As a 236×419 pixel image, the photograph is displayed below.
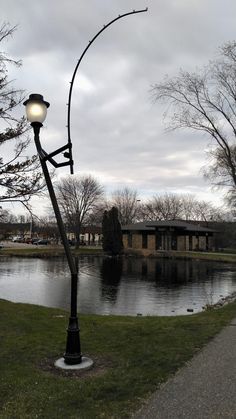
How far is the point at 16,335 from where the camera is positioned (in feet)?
29.0

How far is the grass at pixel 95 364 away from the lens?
5.04m

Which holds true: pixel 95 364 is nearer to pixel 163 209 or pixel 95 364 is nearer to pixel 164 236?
pixel 164 236

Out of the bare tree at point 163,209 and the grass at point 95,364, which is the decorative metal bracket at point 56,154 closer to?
the grass at point 95,364

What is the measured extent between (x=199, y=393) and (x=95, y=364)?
2.06m

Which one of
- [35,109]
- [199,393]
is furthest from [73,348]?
[35,109]

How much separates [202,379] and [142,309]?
13.2 m

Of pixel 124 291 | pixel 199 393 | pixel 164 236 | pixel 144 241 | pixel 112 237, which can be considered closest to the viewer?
pixel 199 393

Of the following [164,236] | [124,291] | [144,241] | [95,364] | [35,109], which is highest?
[35,109]

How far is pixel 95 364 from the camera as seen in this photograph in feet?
22.5

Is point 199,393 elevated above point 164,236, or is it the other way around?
point 164,236

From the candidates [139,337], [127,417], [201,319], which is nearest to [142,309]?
[201,319]

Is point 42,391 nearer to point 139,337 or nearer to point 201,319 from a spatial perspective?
point 139,337

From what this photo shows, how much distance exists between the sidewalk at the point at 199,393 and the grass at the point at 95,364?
0.19 m

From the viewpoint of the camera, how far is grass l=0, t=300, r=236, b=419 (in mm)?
5039
